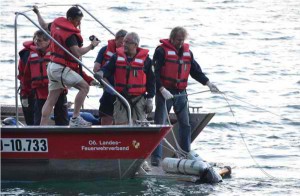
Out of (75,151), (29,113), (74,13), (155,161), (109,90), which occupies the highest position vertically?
(74,13)

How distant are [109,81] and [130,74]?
0.36 meters

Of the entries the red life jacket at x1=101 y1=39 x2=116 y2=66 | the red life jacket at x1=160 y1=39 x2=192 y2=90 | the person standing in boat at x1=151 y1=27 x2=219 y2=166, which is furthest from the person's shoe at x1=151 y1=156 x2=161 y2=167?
the red life jacket at x1=101 y1=39 x2=116 y2=66

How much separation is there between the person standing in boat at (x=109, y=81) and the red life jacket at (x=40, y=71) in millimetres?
642

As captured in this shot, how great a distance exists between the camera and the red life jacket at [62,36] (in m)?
13.2

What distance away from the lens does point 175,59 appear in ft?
46.5

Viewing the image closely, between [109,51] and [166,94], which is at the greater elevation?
[109,51]

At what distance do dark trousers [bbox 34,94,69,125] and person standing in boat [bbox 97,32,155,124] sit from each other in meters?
0.61

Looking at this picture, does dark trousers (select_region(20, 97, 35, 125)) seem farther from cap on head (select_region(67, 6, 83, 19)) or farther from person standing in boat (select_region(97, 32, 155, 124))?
cap on head (select_region(67, 6, 83, 19))

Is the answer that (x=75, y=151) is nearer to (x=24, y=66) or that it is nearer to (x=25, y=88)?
(x=25, y=88)

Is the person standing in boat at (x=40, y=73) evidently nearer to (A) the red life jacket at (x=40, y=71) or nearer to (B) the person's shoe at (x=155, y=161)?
(A) the red life jacket at (x=40, y=71)

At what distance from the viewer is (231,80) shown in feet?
79.2

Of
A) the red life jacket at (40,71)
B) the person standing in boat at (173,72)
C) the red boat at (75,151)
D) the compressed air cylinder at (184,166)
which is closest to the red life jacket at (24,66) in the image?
the red life jacket at (40,71)

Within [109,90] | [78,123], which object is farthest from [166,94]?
[78,123]

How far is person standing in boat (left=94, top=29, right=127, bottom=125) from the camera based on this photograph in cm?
1401
